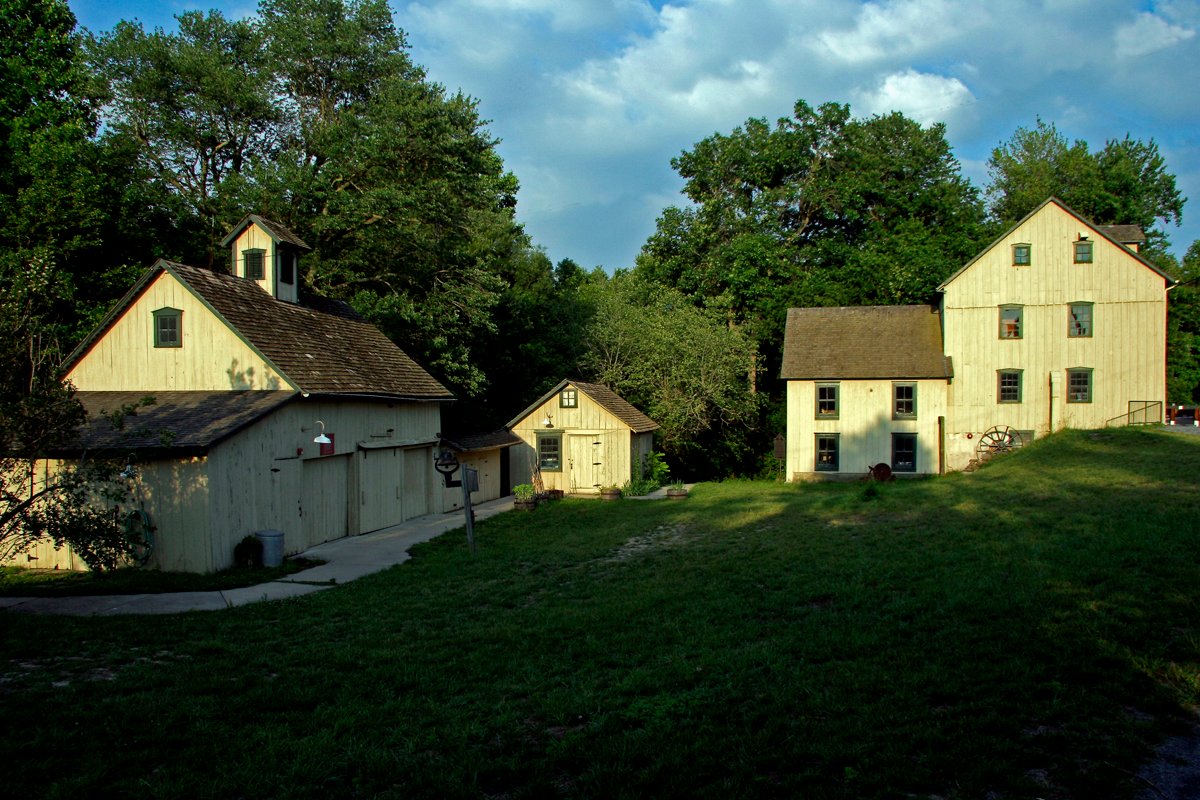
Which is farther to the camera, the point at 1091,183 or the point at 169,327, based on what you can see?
the point at 1091,183

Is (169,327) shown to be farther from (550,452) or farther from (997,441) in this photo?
(997,441)

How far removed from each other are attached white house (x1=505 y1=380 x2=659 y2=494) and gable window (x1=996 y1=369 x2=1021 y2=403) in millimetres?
15048

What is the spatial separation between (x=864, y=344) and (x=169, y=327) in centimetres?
2627

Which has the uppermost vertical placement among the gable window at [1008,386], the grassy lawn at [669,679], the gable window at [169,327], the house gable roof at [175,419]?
the gable window at [169,327]

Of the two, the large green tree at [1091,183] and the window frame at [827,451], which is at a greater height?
the large green tree at [1091,183]

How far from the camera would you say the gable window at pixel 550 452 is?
29.9m

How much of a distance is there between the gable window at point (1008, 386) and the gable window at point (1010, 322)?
1462 mm

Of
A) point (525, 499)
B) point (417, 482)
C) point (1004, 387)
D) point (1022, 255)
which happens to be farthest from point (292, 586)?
point (1022, 255)

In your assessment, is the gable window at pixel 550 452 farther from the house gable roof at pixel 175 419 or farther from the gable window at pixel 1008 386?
the gable window at pixel 1008 386

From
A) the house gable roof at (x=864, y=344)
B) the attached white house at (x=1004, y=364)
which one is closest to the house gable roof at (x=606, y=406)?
the house gable roof at (x=864, y=344)

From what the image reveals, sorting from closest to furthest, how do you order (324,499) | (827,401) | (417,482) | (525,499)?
(324,499), (417,482), (525,499), (827,401)

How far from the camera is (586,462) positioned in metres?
29.5

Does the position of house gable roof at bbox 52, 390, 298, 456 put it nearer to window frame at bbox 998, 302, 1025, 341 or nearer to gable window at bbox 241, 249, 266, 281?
gable window at bbox 241, 249, 266, 281

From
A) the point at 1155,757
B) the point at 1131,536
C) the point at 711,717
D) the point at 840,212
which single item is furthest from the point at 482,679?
the point at 840,212
